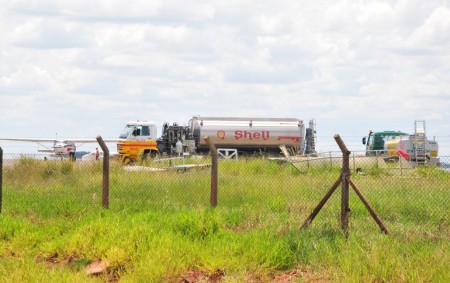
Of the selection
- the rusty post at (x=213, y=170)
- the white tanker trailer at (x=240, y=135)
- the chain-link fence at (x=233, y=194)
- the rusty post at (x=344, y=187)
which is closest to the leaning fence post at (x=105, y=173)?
the chain-link fence at (x=233, y=194)

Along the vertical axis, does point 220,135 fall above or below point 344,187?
above

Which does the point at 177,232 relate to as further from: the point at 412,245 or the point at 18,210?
the point at 18,210

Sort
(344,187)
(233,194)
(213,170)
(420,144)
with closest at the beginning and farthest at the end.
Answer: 1. (344,187)
2. (213,170)
3. (233,194)
4. (420,144)

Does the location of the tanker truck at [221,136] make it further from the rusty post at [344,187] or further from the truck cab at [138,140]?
the rusty post at [344,187]

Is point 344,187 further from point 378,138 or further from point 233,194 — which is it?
point 378,138

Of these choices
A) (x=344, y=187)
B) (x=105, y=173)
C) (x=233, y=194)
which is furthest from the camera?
(x=233, y=194)

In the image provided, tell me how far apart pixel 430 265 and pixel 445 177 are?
489 inches

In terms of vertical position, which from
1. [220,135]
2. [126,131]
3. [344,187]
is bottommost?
[344,187]

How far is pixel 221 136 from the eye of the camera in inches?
1923

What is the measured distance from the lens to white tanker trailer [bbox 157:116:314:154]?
4888 cm

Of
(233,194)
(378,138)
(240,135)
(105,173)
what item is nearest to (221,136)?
(240,135)

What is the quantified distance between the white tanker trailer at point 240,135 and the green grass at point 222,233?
26.9 meters

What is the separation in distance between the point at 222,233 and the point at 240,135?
35583 mm

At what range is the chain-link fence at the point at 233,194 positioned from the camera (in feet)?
50.9
